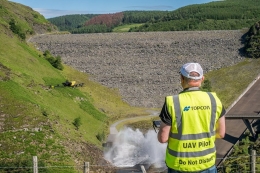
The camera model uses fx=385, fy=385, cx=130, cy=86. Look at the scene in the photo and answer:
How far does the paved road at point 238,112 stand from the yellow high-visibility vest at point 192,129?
1735cm

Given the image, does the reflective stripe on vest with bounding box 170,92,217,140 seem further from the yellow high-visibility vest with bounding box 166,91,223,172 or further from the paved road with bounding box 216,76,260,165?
the paved road with bounding box 216,76,260,165

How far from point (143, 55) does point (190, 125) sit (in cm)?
5987

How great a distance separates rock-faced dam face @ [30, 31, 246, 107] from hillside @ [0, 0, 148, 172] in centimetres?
359

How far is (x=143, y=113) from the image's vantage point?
4928 cm

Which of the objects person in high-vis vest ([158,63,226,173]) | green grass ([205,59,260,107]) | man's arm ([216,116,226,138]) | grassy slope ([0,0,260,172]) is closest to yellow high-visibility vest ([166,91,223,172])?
person in high-vis vest ([158,63,226,173])

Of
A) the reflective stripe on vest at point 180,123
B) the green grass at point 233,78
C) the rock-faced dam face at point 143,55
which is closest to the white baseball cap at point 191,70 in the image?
the reflective stripe on vest at point 180,123

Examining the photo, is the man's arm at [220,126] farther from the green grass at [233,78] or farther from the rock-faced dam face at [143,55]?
the rock-faced dam face at [143,55]

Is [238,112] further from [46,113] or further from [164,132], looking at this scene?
[164,132]

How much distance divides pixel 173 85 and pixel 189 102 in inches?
2035

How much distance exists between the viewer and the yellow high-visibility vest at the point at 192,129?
5691 millimetres

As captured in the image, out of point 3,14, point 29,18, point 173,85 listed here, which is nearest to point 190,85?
point 173,85

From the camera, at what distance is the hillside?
2548 centimetres

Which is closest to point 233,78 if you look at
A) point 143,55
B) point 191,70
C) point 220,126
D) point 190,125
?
point 143,55

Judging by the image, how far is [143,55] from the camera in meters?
65.3
